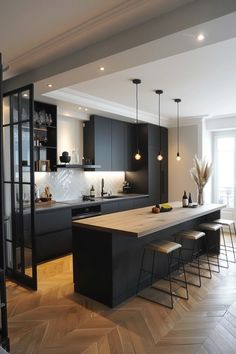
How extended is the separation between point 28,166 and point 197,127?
14.7 ft

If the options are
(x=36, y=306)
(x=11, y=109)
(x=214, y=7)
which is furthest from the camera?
(x=11, y=109)

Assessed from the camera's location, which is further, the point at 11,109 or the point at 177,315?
the point at 11,109

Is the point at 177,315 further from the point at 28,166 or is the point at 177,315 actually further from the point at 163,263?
the point at 28,166

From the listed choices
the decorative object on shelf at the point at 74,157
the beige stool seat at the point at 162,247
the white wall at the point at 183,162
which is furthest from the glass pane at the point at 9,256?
the white wall at the point at 183,162

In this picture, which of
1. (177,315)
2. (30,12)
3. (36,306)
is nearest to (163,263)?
(177,315)

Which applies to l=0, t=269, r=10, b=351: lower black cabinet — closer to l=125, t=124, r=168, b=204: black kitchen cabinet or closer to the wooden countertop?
the wooden countertop

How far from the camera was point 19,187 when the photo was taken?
3.57 meters

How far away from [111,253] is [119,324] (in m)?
0.67

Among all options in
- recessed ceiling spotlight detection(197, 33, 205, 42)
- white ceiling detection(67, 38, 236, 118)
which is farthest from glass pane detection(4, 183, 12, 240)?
recessed ceiling spotlight detection(197, 33, 205, 42)

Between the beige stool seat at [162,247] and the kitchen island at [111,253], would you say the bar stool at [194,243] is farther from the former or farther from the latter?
the beige stool seat at [162,247]

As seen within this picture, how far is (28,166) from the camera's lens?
139 inches

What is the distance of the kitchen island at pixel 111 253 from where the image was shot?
9.49ft

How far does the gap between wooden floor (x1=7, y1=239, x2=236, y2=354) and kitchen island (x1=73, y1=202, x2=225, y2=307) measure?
154mm

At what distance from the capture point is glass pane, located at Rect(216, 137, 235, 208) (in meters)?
6.75
